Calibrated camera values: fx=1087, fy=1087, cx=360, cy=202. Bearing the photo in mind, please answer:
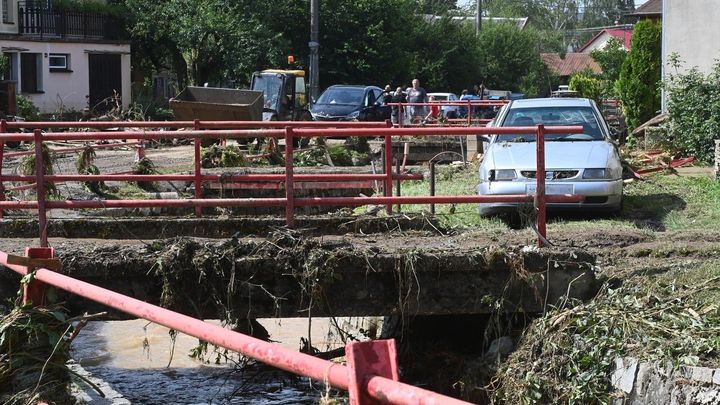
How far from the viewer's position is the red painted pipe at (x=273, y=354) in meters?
3.03

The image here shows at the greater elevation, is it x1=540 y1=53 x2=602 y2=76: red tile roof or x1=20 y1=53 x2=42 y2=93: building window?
x1=540 y1=53 x2=602 y2=76: red tile roof

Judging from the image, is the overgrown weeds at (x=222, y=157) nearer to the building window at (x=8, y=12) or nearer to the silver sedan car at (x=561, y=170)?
the silver sedan car at (x=561, y=170)

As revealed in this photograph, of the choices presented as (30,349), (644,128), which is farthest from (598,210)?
(644,128)

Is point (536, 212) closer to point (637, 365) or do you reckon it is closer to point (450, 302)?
point (450, 302)

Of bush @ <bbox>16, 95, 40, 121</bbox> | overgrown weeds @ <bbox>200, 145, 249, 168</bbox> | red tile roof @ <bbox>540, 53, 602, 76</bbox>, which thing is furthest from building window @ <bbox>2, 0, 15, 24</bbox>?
red tile roof @ <bbox>540, 53, 602, 76</bbox>

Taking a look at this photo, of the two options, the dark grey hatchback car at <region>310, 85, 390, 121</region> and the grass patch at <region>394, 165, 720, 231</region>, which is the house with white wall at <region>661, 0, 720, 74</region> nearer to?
the grass patch at <region>394, 165, 720, 231</region>

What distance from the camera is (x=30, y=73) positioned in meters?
42.8

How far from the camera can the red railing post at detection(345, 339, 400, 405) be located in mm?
3168

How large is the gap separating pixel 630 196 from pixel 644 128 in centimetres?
903

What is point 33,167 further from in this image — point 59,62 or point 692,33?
point 59,62

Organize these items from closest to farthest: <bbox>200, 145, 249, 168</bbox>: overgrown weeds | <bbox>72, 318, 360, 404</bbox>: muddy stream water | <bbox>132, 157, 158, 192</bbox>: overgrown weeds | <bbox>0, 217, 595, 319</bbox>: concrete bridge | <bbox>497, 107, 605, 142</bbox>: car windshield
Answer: <bbox>0, 217, 595, 319</bbox>: concrete bridge
<bbox>72, 318, 360, 404</bbox>: muddy stream water
<bbox>497, 107, 605, 142</bbox>: car windshield
<bbox>132, 157, 158, 192</bbox>: overgrown weeds
<bbox>200, 145, 249, 168</bbox>: overgrown weeds

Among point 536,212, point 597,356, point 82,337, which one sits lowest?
point 82,337

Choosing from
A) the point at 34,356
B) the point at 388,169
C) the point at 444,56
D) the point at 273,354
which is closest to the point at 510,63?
the point at 444,56

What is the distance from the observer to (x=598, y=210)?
1209 cm
